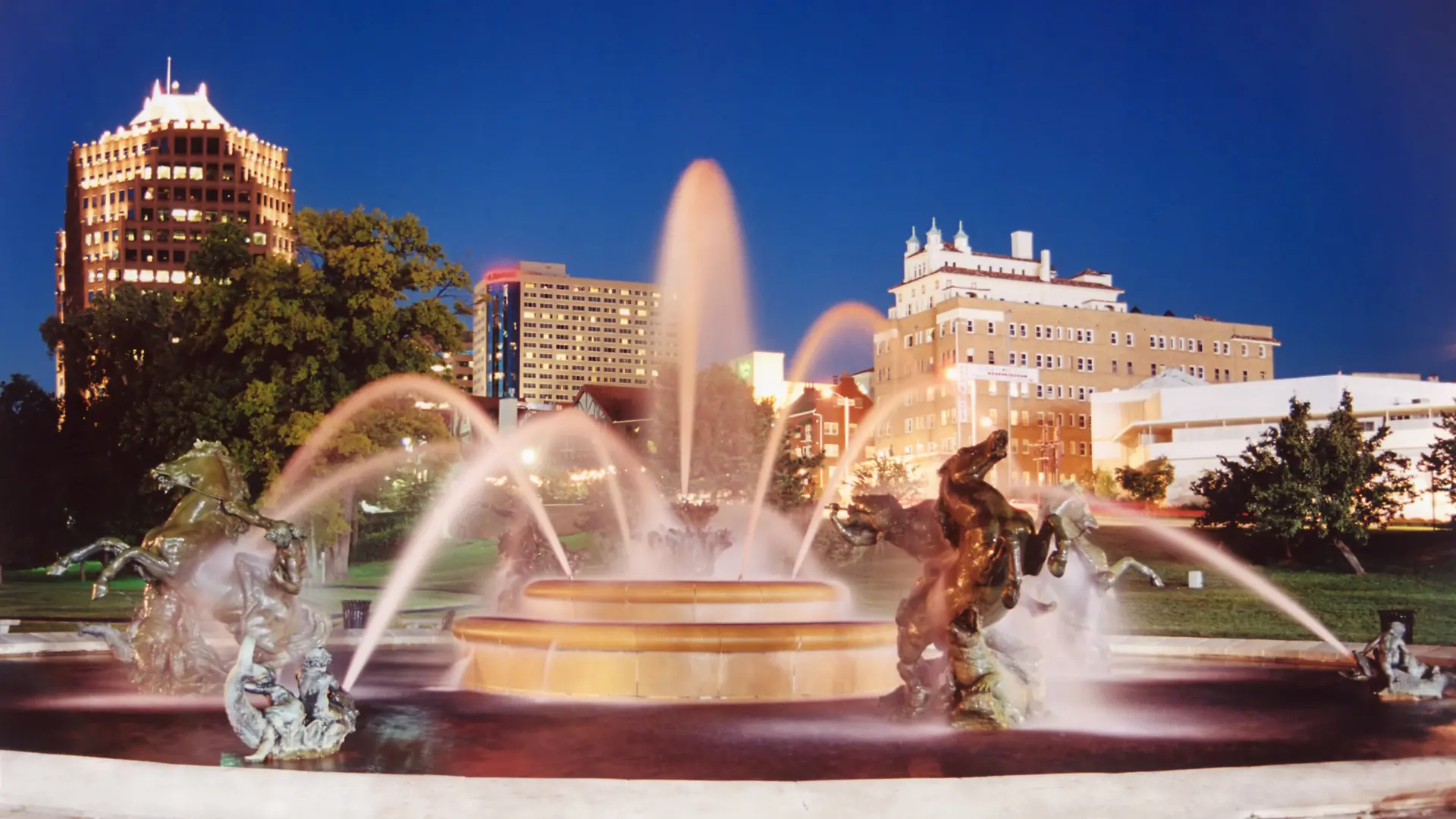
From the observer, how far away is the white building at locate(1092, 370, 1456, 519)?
3472 inches

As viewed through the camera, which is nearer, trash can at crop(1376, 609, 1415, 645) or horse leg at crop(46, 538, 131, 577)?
horse leg at crop(46, 538, 131, 577)

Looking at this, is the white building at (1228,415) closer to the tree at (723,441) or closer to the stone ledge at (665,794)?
the tree at (723,441)

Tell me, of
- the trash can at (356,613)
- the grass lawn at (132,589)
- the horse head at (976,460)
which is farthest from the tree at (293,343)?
the horse head at (976,460)

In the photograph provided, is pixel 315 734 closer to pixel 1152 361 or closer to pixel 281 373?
pixel 281 373

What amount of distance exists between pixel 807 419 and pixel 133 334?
205ft

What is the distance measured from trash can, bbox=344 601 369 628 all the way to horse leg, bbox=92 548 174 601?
9119mm

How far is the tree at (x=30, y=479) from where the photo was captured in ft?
165

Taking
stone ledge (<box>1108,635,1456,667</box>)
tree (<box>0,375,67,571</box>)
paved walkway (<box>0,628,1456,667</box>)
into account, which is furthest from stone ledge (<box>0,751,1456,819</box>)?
tree (<box>0,375,67,571</box>)

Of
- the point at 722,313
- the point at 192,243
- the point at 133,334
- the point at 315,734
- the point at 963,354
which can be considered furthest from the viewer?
the point at 192,243

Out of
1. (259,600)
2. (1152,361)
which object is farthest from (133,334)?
(1152,361)

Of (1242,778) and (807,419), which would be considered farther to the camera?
(807,419)

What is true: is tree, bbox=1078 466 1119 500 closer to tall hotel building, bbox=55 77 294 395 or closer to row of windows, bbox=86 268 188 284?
tall hotel building, bbox=55 77 294 395

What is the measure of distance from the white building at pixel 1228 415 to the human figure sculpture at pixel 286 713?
83067 millimetres

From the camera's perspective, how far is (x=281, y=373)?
41.8 metres
